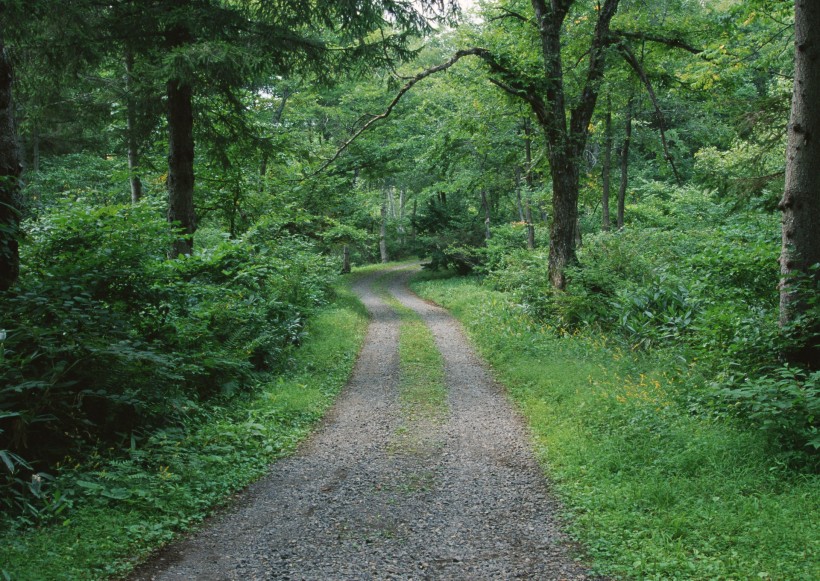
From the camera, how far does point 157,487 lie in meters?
5.00

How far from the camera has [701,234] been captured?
38.4ft

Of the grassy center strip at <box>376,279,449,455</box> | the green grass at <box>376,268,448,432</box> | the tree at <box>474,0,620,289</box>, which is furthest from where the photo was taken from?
the tree at <box>474,0,620,289</box>

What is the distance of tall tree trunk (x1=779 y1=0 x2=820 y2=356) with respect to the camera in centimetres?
568

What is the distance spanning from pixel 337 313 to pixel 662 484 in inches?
523

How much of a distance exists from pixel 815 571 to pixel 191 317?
24.2 feet

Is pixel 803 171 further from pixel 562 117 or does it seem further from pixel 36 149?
pixel 36 149

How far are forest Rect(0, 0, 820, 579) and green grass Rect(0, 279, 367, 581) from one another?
0.03 meters

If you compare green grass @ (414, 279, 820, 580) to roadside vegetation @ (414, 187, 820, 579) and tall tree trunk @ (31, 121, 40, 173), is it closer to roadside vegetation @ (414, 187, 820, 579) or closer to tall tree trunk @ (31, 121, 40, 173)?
roadside vegetation @ (414, 187, 820, 579)

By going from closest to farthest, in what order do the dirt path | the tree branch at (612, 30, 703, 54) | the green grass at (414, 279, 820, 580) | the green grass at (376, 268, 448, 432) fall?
the green grass at (414, 279, 820, 580)
the dirt path
the green grass at (376, 268, 448, 432)
the tree branch at (612, 30, 703, 54)

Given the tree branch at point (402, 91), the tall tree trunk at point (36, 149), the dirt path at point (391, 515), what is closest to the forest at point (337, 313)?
the tree branch at point (402, 91)

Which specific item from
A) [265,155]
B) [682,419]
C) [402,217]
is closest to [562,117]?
[265,155]

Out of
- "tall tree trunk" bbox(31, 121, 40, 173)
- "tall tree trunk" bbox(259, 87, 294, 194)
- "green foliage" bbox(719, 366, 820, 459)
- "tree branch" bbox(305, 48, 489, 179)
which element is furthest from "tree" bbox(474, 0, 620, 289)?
"tall tree trunk" bbox(31, 121, 40, 173)

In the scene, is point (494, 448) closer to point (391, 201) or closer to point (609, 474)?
point (609, 474)

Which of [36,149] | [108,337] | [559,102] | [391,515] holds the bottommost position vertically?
[391,515]
